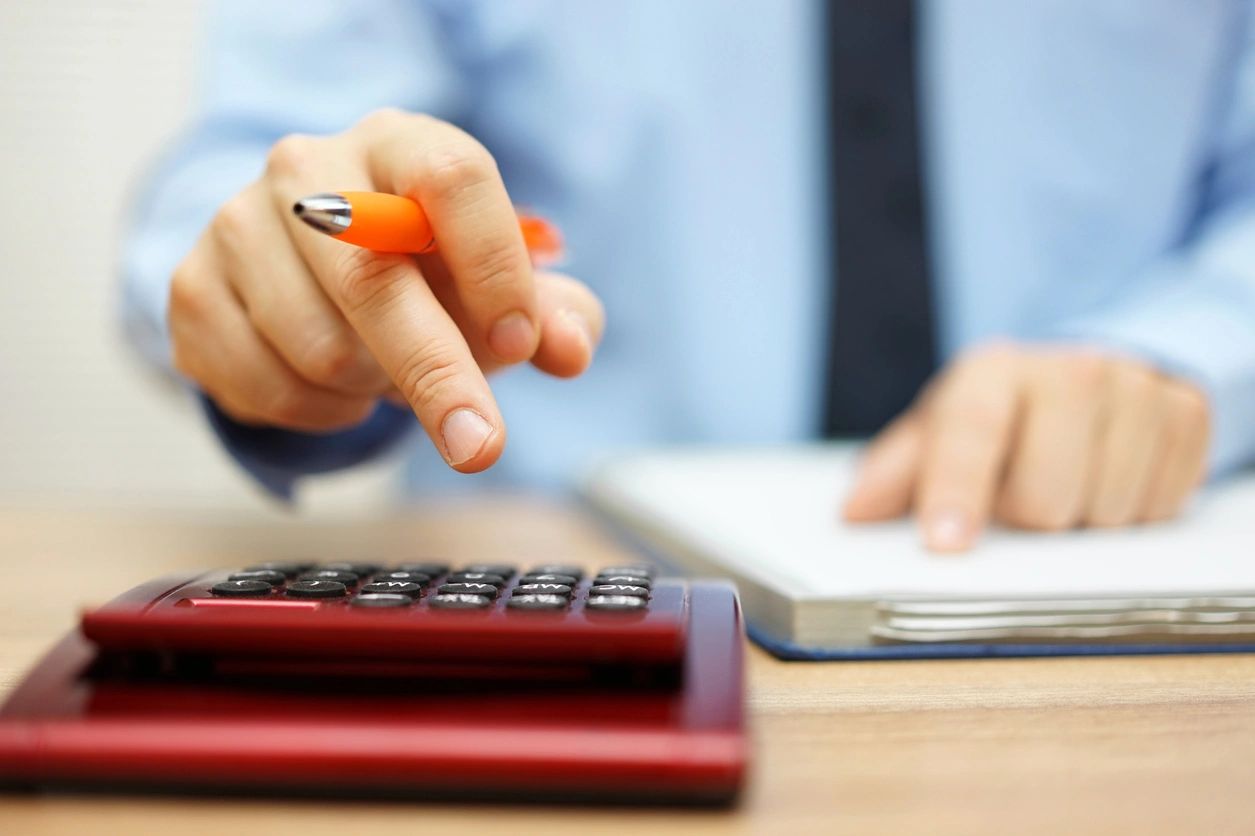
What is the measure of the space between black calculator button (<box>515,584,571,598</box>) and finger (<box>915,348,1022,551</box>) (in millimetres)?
164

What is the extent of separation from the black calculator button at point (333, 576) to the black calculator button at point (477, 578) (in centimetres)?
2

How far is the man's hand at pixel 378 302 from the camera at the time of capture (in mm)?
266

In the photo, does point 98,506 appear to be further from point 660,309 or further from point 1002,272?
point 1002,272

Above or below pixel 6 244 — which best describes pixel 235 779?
above

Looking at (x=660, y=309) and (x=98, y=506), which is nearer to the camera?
(x=98, y=506)

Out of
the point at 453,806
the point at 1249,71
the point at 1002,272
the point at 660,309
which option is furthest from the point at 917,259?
the point at 453,806

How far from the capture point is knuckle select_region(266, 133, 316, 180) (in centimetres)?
31

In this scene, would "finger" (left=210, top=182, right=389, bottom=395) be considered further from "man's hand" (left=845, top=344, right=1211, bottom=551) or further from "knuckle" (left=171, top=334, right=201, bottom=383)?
"man's hand" (left=845, top=344, right=1211, bottom=551)

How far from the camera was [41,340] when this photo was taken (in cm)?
138

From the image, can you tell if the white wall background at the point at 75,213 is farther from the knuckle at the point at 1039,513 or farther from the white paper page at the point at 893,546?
the knuckle at the point at 1039,513

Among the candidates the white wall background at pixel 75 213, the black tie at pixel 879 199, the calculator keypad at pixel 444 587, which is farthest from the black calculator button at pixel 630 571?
the white wall background at pixel 75 213

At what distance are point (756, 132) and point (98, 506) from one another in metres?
0.49

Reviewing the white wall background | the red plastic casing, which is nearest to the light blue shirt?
the red plastic casing

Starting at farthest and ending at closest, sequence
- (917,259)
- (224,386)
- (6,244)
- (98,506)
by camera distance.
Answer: (6,244)
(917,259)
(98,506)
(224,386)
